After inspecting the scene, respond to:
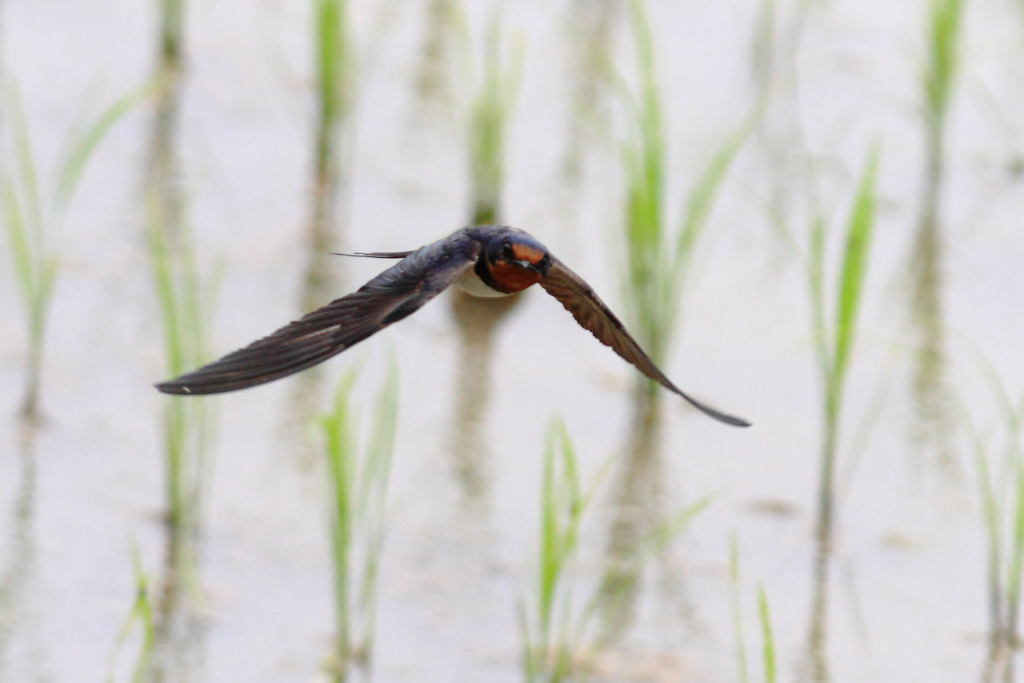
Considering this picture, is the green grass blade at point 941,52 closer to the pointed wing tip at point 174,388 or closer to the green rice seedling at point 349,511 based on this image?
the green rice seedling at point 349,511

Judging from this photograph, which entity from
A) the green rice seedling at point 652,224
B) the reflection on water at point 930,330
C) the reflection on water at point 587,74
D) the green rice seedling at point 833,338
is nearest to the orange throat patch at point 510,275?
the green rice seedling at point 833,338

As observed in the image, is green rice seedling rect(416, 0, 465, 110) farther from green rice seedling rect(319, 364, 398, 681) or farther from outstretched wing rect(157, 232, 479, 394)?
outstretched wing rect(157, 232, 479, 394)

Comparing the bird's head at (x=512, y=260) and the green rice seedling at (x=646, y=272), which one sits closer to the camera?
the bird's head at (x=512, y=260)

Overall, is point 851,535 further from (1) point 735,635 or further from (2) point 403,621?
(2) point 403,621

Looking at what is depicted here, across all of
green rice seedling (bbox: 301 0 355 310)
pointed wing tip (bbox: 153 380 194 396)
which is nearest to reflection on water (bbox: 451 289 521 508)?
green rice seedling (bbox: 301 0 355 310)

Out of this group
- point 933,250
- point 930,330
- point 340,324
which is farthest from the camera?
point 933,250

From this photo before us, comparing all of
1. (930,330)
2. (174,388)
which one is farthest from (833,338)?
(174,388)

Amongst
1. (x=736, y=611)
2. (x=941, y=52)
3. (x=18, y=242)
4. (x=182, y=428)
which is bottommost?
(x=736, y=611)

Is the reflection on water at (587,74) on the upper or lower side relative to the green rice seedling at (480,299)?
upper

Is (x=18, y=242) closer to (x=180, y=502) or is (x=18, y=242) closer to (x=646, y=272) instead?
(x=180, y=502)
